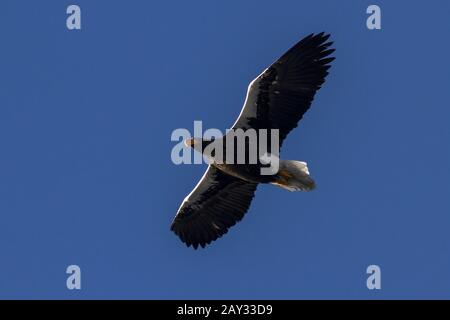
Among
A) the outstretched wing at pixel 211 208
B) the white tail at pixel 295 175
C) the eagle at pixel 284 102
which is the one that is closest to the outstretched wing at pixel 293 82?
the eagle at pixel 284 102

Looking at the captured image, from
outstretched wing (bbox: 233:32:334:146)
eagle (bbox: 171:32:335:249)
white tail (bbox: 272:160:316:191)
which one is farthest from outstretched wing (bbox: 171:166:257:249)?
outstretched wing (bbox: 233:32:334:146)

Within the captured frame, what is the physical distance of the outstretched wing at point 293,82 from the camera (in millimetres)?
21594

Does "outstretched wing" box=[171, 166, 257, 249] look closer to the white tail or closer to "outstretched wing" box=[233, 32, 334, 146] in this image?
the white tail

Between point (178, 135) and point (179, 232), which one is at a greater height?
point (178, 135)

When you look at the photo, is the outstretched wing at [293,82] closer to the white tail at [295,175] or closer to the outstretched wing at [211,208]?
the white tail at [295,175]

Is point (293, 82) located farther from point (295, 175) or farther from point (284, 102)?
point (295, 175)

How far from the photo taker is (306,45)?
70.9 feet

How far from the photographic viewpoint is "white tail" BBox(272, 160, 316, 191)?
21.8 metres

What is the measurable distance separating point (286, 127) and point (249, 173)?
1.11 m

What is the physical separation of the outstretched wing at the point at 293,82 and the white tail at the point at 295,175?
64 cm

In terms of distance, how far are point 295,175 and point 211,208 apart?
7.12 ft

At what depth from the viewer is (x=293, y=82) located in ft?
71.0
